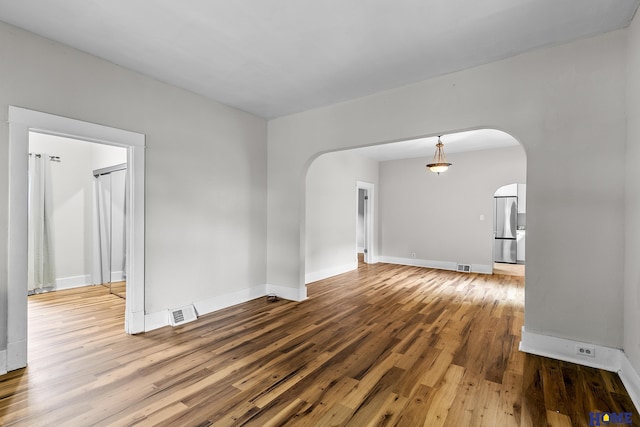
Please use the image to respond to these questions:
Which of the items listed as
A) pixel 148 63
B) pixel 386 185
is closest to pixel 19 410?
pixel 148 63

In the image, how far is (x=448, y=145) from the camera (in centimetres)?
642

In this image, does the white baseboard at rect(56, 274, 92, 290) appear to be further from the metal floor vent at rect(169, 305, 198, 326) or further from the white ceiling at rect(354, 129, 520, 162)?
the white ceiling at rect(354, 129, 520, 162)

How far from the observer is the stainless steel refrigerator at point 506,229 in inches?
333

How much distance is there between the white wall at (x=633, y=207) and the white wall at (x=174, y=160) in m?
4.16

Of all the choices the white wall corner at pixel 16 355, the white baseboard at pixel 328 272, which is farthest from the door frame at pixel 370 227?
the white wall corner at pixel 16 355

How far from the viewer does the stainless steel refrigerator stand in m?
8.46

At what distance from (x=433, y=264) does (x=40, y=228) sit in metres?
7.94

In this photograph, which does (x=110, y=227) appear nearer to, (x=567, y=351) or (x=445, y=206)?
(x=567, y=351)

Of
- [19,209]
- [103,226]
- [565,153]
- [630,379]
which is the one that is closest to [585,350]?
[630,379]

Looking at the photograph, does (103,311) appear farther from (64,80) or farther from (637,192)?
(637,192)

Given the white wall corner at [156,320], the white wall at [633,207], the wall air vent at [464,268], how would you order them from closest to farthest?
1. the white wall at [633,207]
2. the white wall corner at [156,320]
3. the wall air vent at [464,268]

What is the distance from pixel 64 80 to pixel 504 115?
13.8ft

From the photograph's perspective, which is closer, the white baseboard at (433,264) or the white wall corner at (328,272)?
the white wall corner at (328,272)

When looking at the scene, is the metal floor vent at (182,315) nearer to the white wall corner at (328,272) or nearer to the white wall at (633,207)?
the white wall corner at (328,272)
